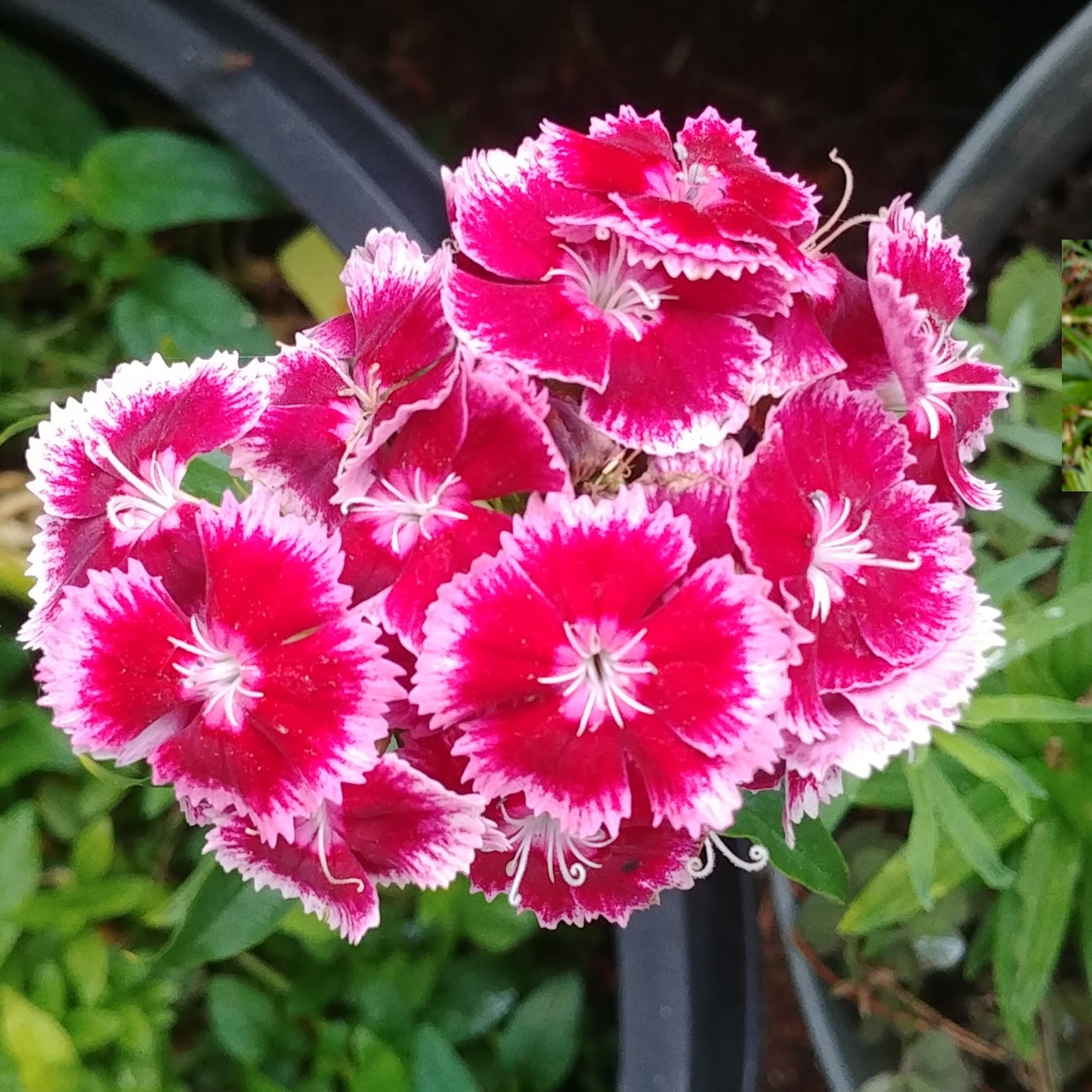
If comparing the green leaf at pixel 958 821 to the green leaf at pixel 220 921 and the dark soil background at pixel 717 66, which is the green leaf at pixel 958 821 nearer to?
the green leaf at pixel 220 921

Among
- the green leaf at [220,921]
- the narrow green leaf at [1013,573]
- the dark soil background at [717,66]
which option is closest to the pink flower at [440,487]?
the green leaf at [220,921]

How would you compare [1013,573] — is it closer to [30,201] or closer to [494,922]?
[494,922]

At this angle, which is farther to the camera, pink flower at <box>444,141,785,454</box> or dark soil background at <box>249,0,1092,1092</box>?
dark soil background at <box>249,0,1092,1092</box>

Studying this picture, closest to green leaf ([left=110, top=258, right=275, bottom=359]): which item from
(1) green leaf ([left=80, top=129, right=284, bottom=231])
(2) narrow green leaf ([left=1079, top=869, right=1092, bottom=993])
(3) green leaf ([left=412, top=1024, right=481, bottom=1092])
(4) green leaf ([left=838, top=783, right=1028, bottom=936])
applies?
(1) green leaf ([left=80, top=129, right=284, bottom=231])

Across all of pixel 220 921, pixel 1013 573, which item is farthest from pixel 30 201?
pixel 1013 573

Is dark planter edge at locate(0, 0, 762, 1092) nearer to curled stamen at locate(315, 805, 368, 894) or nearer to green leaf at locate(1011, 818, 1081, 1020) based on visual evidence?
green leaf at locate(1011, 818, 1081, 1020)
